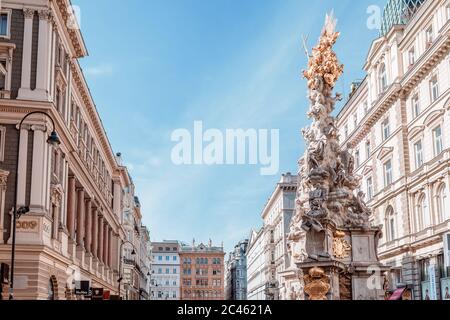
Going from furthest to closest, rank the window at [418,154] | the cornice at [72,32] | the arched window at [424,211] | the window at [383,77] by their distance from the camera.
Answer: the window at [383,77] → the window at [418,154] → the arched window at [424,211] → the cornice at [72,32]

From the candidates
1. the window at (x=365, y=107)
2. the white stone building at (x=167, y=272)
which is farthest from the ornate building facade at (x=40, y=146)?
the white stone building at (x=167, y=272)

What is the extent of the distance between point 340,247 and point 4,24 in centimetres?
2075

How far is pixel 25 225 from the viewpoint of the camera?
1267 inches

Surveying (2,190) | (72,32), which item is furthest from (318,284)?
(72,32)

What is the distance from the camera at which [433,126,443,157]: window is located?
146 feet

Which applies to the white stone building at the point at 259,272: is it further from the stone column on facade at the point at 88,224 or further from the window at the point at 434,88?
the window at the point at 434,88

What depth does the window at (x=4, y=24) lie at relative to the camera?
34.5 m

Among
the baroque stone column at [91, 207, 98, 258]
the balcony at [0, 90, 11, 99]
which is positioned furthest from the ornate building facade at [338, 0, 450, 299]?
the balcony at [0, 90, 11, 99]

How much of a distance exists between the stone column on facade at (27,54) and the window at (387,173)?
32081 millimetres

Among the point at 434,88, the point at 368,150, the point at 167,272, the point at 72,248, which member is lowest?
the point at 72,248

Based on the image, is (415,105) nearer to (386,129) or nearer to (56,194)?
(386,129)

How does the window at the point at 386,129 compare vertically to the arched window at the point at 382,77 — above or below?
below

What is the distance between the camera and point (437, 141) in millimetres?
45000

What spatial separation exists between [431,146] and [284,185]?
55464mm
